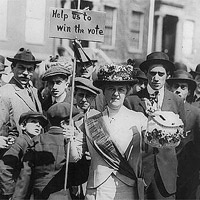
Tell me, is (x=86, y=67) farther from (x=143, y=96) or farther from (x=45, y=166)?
(x=45, y=166)

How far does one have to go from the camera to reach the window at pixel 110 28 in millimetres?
4867

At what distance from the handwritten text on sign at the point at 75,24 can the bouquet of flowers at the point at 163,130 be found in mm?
826

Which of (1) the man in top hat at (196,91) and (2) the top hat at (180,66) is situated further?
(2) the top hat at (180,66)

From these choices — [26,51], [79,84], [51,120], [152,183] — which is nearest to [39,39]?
[26,51]

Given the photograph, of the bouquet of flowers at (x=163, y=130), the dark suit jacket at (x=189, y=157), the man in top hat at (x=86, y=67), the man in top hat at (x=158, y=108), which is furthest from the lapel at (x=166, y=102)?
the man in top hat at (x=86, y=67)

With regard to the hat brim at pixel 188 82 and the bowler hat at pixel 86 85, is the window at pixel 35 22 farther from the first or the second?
the hat brim at pixel 188 82

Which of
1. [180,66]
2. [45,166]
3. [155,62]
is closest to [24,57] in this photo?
[45,166]

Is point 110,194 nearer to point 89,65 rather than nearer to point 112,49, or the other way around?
point 89,65

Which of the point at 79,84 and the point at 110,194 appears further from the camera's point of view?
the point at 79,84

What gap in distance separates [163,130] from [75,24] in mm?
1098

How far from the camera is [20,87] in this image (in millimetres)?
4461

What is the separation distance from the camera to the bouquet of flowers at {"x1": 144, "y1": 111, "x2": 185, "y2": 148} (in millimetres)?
3768

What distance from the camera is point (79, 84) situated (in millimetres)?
4391

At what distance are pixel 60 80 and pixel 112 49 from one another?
2.38ft
